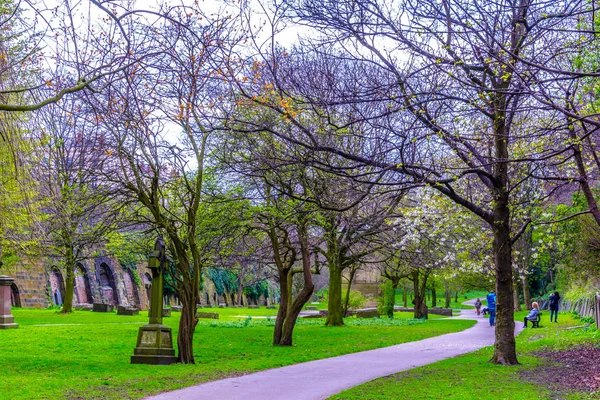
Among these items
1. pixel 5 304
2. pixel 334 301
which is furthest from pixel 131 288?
pixel 5 304

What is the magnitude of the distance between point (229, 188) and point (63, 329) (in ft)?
27.7

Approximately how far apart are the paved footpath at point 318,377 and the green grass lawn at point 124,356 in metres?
0.55

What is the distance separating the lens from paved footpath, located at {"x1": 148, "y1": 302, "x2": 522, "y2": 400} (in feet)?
33.9

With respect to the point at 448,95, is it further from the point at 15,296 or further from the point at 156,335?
the point at 15,296

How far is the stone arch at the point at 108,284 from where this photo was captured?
52.9 meters

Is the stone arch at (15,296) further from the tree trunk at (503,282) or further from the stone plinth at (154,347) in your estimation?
the tree trunk at (503,282)

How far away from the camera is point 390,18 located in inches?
430

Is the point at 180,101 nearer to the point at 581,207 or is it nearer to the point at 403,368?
the point at 403,368

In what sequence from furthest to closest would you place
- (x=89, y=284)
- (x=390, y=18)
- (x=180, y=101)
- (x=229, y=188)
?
1. (x=89, y=284)
2. (x=229, y=188)
3. (x=180, y=101)
4. (x=390, y=18)

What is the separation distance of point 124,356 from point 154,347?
178 cm

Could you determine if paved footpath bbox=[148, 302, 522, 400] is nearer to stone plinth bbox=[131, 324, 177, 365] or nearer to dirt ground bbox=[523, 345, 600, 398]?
stone plinth bbox=[131, 324, 177, 365]

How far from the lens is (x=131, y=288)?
55531 mm

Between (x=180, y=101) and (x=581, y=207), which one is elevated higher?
(x=180, y=101)

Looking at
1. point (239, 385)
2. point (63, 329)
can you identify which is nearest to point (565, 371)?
point (239, 385)
